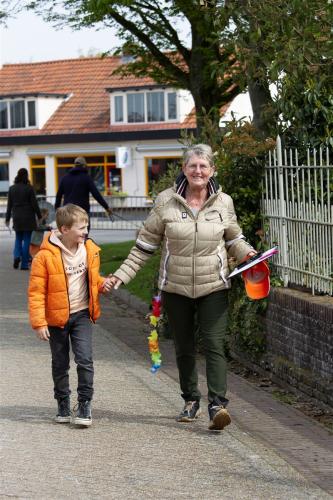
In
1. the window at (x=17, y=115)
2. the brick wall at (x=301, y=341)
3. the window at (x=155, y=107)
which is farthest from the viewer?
the window at (x=17, y=115)

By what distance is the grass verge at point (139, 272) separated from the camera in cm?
1251

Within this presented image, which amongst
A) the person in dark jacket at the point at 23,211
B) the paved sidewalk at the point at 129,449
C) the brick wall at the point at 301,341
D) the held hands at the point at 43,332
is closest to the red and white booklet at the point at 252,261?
the brick wall at the point at 301,341

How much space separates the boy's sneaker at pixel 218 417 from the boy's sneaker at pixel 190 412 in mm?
299

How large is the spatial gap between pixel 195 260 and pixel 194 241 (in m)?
0.12

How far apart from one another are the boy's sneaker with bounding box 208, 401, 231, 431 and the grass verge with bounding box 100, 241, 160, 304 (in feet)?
15.1

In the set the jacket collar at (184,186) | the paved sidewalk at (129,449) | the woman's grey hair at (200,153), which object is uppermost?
the woman's grey hair at (200,153)

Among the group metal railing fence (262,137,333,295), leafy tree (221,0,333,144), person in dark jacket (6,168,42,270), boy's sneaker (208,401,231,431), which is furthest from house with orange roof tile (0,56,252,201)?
boy's sneaker (208,401,231,431)

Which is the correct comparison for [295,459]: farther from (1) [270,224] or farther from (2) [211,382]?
(1) [270,224]

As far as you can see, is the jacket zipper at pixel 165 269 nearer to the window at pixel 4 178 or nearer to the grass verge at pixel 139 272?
the grass verge at pixel 139 272

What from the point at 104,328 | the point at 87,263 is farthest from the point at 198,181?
the point at 104,328

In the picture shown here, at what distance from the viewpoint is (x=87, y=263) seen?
24.6ft

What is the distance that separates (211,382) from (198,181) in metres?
1.30

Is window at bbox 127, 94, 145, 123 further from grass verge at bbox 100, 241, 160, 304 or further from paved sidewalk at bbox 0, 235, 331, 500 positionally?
paved sidewalk at bbox 0, 235, 331, 500

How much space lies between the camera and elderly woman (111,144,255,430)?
24.1ft
